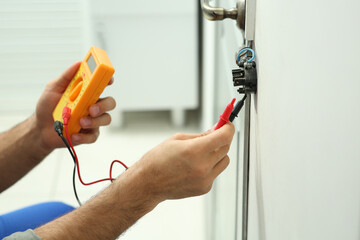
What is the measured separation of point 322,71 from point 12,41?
88.0 inches

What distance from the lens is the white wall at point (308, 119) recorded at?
11.9 inches

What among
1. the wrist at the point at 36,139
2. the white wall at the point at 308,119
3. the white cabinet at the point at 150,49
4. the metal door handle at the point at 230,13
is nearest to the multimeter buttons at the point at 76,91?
the wrist at the point at 36,139

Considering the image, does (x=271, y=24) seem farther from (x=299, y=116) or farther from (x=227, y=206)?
(x=227, y=206)

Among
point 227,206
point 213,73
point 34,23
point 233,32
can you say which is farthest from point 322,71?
point 34,23

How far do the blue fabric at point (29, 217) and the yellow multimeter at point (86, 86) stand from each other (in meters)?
0.27

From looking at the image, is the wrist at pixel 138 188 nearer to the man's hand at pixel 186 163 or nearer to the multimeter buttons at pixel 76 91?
the man's hand at pixel 186 163

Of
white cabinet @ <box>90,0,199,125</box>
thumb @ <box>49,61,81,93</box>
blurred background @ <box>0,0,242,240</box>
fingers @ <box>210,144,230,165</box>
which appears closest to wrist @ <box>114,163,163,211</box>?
fingers @ <box>210,144,230,165</box>

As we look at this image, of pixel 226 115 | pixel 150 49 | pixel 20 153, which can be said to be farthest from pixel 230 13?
pixel 150 49

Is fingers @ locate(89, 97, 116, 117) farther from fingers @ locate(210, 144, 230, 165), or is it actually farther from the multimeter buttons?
fingers @ locate(210, 144, 230, 165)

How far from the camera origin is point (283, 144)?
49 cm

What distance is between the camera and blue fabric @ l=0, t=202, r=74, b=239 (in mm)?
1061

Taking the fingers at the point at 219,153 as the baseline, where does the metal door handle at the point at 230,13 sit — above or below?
above

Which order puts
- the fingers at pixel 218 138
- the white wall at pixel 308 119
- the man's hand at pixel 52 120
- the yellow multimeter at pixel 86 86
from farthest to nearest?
the man's hand at pixel 52 120
the yellow multimeter at pixel 86 86
the fingers at pixel 218 138
the white wall at pixel 308 119

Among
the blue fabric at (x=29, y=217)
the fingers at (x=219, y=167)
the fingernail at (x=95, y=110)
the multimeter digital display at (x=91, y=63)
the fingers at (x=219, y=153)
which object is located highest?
the multimeter digital display at (x=91, y=63)
